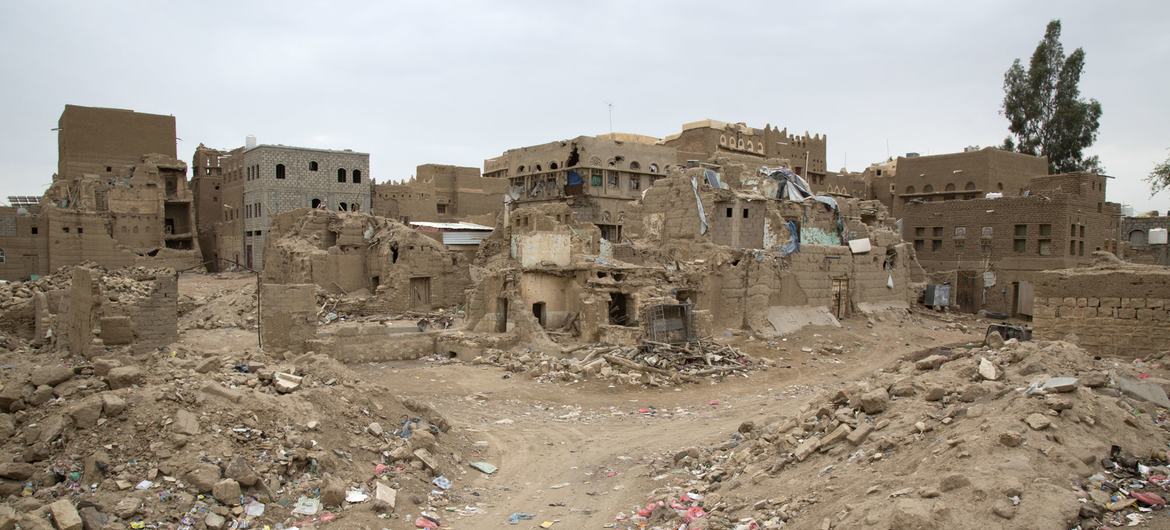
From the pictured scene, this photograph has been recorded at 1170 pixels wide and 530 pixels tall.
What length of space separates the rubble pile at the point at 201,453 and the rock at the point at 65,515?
15 millimetres

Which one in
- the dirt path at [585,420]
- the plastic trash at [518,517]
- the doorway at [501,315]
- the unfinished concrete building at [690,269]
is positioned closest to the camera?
the plastic trash at [518,517]

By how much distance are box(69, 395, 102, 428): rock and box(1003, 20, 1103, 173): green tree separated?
47.7 metres

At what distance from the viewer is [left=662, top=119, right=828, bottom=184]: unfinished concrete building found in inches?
1597

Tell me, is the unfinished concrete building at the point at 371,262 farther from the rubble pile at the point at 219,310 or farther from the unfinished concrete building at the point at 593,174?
the unfinished concrete building at the point at 593,174

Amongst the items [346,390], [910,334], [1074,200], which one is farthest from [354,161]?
[1074,200]

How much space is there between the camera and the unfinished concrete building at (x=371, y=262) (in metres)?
24.7

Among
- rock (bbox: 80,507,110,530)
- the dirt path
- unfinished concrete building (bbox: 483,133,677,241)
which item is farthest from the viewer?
unfinished concrete building (bbox: 483,133,677,241)

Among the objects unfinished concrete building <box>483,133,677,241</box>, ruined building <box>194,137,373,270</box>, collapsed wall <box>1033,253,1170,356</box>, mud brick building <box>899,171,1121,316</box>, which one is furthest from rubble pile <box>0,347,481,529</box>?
unfinished concrete building <box>483,133,677,241</box>

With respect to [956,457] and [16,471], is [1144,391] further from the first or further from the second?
[16,471]

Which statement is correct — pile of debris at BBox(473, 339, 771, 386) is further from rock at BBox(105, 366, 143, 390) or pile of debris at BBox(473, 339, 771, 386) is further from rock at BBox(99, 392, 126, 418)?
rock at BBox(99, 392, 126, 418)

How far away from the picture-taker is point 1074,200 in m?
28.8

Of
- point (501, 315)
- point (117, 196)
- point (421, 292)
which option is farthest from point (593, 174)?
point (117, 196)

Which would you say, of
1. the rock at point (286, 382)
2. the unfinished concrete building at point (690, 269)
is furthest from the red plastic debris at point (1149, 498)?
the unfinished concrete building at point (690, 269)

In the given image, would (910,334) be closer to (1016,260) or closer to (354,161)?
(1016,260)
